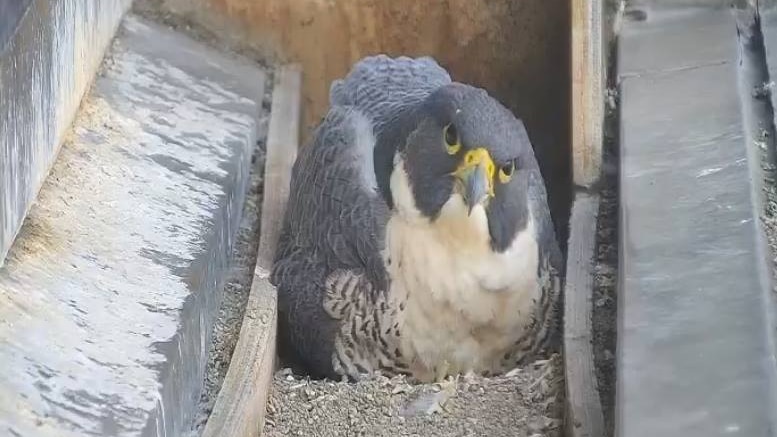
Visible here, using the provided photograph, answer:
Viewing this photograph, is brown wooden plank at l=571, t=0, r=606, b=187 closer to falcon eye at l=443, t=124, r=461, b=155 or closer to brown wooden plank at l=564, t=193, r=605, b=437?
brown wooden plank at l=564, t=193, r=605, b=437

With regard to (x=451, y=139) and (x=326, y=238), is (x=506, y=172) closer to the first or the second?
(x=451, y=139)

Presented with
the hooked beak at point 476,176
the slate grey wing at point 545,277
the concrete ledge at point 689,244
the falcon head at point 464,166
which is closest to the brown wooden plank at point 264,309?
the falcon head at point 464,166

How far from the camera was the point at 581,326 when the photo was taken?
2.58m

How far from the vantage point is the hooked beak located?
2568 mm

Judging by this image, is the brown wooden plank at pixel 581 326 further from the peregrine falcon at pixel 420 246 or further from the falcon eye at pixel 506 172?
the falcon eye at pixel 506 172


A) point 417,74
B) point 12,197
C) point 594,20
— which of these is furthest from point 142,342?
point 594,20

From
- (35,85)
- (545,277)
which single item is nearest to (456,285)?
(545,277)

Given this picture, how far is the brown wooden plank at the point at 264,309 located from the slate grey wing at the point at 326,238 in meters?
0.08

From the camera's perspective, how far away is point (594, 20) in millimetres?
3232

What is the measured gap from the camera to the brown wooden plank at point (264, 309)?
2.35 metres

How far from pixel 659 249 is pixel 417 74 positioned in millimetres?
1093

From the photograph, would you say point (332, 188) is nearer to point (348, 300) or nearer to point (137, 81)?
point (348, 300)

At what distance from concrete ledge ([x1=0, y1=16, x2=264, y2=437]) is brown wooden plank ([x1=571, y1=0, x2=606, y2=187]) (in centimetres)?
86

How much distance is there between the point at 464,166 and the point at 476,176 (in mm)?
51
